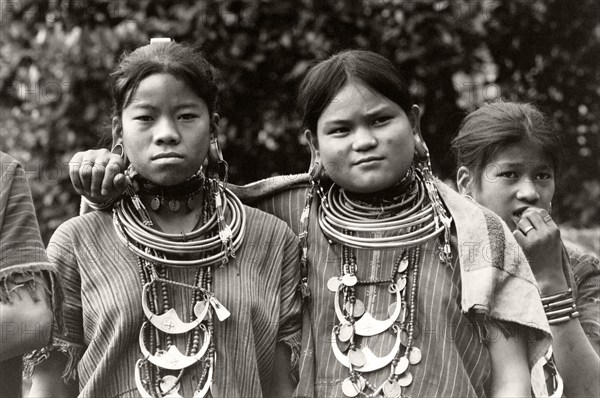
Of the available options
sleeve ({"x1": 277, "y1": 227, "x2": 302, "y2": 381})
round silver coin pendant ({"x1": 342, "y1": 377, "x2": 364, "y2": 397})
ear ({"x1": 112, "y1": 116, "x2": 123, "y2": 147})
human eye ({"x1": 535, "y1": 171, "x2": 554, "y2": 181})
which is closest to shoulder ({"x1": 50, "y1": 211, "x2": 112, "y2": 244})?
ear ({"x1": 112, "y1": 116, "x2": 123, "y2": 147})

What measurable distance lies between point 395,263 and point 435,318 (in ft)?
0.74

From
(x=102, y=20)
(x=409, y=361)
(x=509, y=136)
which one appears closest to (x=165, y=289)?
(x=409, y=361)

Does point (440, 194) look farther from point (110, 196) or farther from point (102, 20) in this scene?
point (102, 20)

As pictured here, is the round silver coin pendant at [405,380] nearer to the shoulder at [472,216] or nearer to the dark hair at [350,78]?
the shoulder at [472,216]

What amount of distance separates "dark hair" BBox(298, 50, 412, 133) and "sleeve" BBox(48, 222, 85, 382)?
0.93 meters

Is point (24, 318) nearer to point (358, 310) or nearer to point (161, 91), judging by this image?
point (161, 91)

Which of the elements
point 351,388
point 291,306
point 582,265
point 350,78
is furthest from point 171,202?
point 582,265

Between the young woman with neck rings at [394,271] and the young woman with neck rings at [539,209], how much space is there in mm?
355

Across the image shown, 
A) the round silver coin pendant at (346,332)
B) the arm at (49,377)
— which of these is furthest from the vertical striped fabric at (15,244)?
the round silver coin pendant at (346,332)

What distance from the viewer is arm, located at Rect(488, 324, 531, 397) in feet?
9.97

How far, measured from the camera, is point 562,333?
11.4 feet

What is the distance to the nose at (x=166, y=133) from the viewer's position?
3.04 meters

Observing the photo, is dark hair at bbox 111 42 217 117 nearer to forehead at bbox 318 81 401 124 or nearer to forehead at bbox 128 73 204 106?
forehead at bbox 128 73 204 106

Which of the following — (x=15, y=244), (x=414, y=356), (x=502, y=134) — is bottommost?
(x=414, y=356)
